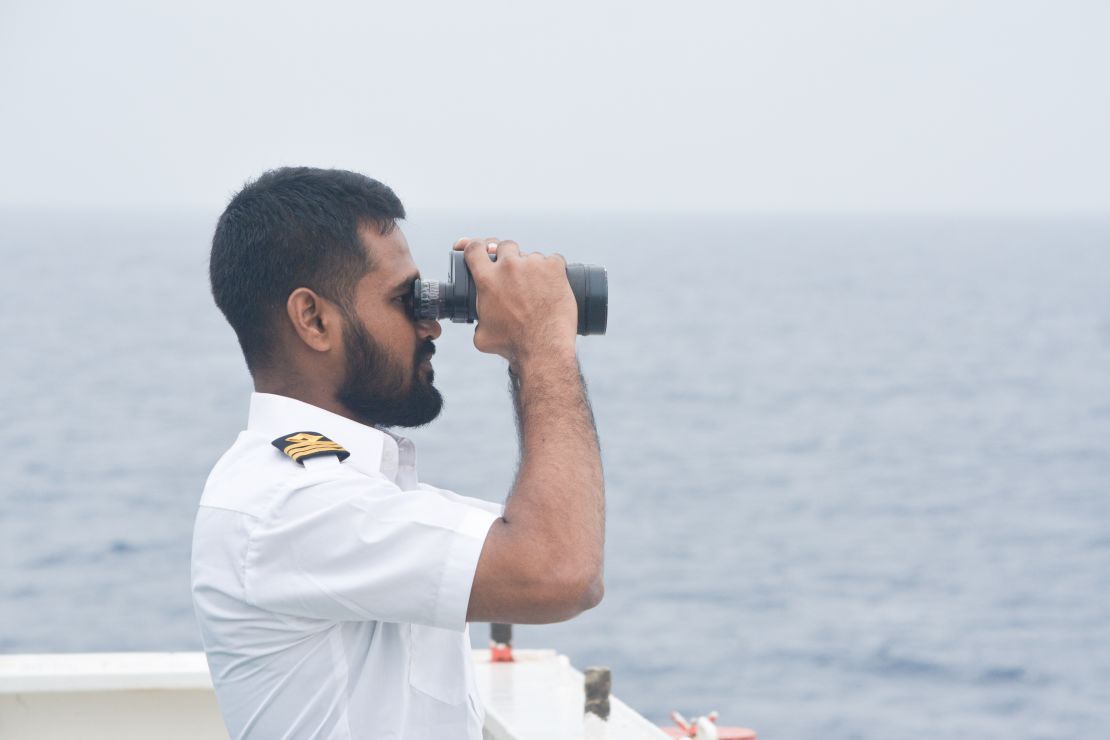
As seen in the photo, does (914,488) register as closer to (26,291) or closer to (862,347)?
(862,347)

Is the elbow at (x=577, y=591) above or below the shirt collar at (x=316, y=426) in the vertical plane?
below

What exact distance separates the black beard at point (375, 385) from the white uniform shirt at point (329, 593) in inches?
1.7

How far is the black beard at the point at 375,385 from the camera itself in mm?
1548

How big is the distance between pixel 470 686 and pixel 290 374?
387mm

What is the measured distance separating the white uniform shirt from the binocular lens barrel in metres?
0.16

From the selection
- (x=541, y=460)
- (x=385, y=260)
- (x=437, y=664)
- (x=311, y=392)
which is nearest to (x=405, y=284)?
(x=385, y=260)

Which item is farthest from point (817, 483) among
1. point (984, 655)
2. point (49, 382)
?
point (49, 382)

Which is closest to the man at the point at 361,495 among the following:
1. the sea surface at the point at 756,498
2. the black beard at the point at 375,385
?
the black beard at the point at 375,385

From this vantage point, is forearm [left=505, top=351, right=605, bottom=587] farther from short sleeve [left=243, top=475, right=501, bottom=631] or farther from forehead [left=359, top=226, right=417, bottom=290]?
forehead [left=359, top=226, right=417, bottom=290]

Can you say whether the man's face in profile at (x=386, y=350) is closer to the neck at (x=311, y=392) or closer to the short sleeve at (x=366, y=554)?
the neck at (x=311, y=392)

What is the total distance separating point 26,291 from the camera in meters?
58.8

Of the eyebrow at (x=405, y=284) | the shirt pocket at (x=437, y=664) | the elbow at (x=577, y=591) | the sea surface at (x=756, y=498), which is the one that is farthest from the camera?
the sea surface at (x=756, y=498)

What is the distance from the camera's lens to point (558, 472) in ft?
4.58

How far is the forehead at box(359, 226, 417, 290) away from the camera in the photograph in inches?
61.6
